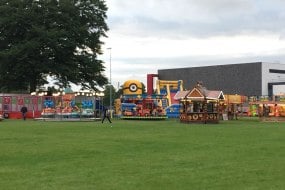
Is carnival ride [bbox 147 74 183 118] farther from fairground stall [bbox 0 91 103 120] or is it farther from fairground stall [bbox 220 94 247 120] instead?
fairground stall [bbox 0 91 103 120]

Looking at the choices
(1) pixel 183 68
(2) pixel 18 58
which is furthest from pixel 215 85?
(2) pixel 18 58

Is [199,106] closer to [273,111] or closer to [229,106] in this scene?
[273,111]

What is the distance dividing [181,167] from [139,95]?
47.4 m

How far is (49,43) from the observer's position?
64.1m

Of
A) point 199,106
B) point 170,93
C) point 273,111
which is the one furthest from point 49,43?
point 273,111

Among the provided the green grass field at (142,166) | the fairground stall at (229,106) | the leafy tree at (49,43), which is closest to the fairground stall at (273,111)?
the fairground stall at (229,106)

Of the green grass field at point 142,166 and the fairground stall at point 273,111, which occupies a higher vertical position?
the fairground stall at point 273,111

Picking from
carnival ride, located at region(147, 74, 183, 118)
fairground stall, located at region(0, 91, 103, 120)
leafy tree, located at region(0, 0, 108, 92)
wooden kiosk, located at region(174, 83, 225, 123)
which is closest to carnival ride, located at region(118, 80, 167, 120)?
carnival ride, located at region(147, 74, 183, 118)

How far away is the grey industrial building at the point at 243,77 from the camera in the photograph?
11200cm

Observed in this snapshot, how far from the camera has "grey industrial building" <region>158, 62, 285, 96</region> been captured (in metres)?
112

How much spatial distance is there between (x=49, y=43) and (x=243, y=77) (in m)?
61.1

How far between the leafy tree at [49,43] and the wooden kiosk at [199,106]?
66.3 ft

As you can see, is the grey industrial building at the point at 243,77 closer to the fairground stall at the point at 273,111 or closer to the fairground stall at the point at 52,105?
the fairground stall at the point at 273,111

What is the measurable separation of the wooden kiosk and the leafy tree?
66.3 feet
